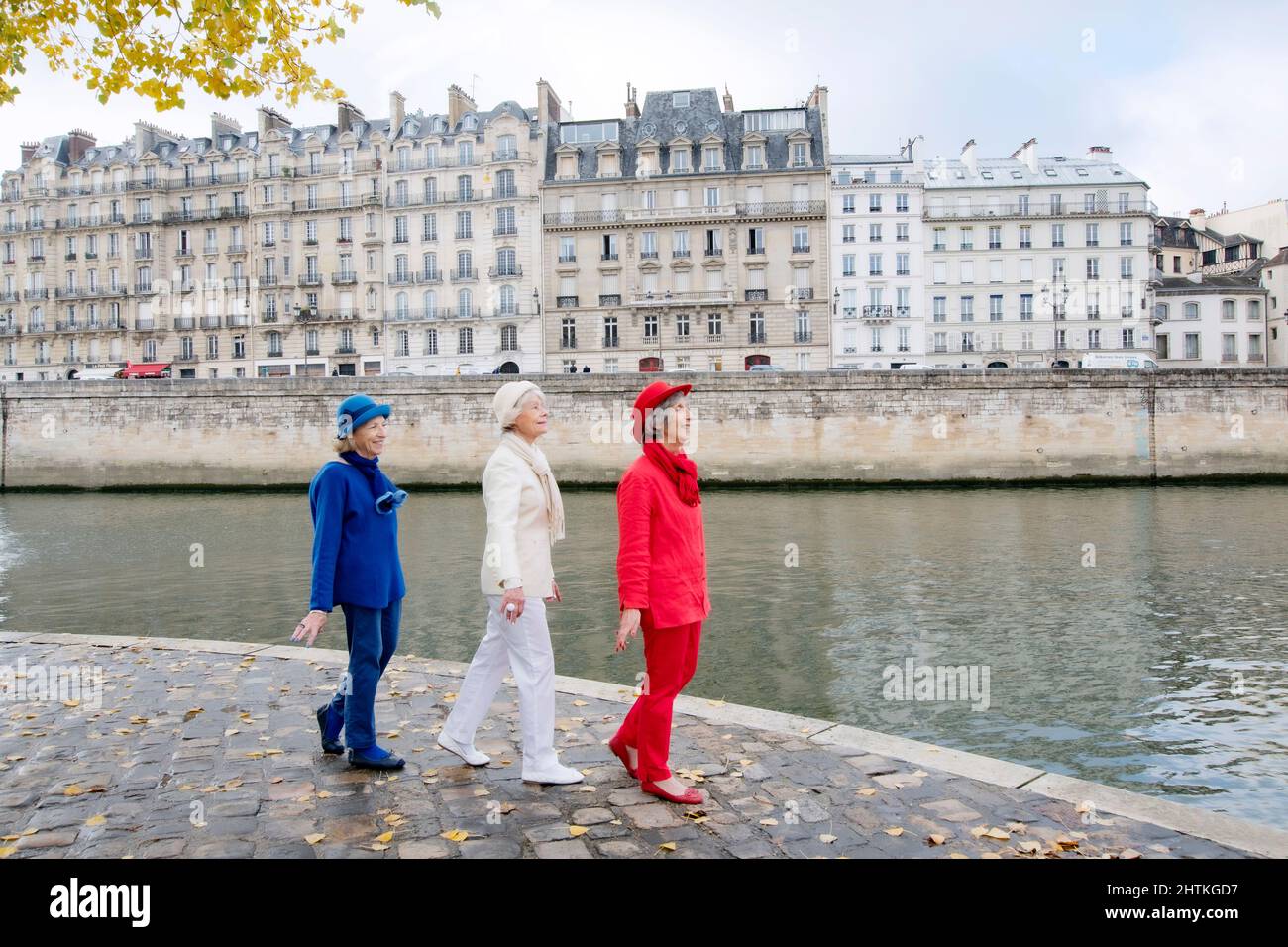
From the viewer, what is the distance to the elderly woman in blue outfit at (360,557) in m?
5.02

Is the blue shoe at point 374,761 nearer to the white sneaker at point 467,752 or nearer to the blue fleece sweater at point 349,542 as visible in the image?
the white sneaker at point 467,752

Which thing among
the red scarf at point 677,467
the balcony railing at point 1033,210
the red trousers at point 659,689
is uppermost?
the balcony railing at point 1033,210

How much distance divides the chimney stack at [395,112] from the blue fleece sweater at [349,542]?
2056 inches

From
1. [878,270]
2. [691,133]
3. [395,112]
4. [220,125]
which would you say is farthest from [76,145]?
[878,270]

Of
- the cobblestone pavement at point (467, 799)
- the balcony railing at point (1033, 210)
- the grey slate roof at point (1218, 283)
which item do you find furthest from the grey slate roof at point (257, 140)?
the cobblestone pavement at point (467, 799)

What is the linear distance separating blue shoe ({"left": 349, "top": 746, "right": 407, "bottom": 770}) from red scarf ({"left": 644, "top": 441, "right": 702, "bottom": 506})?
74.6 inches

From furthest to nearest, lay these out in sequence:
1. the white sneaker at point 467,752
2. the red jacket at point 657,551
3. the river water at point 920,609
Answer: the river water at point 920,609
the white sneaker at point 467,752
the red jacket at point 657,551

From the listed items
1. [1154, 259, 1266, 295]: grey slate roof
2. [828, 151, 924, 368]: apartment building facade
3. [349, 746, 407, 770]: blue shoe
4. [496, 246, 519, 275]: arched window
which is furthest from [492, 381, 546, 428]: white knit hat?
[1154, 259, 1266, 295]: grey slate roof

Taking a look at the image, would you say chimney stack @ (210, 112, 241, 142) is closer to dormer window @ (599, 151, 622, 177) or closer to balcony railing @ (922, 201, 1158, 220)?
dormer window @ (599, 151, 622, 177)

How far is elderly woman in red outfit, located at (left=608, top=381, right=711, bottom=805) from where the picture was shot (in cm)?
469

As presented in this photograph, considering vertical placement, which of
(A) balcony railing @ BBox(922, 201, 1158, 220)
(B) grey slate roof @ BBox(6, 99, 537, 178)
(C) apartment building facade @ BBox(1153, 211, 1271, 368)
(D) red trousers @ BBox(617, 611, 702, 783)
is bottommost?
(D) red trousers @ BBox(617, 611, 702, 783)
